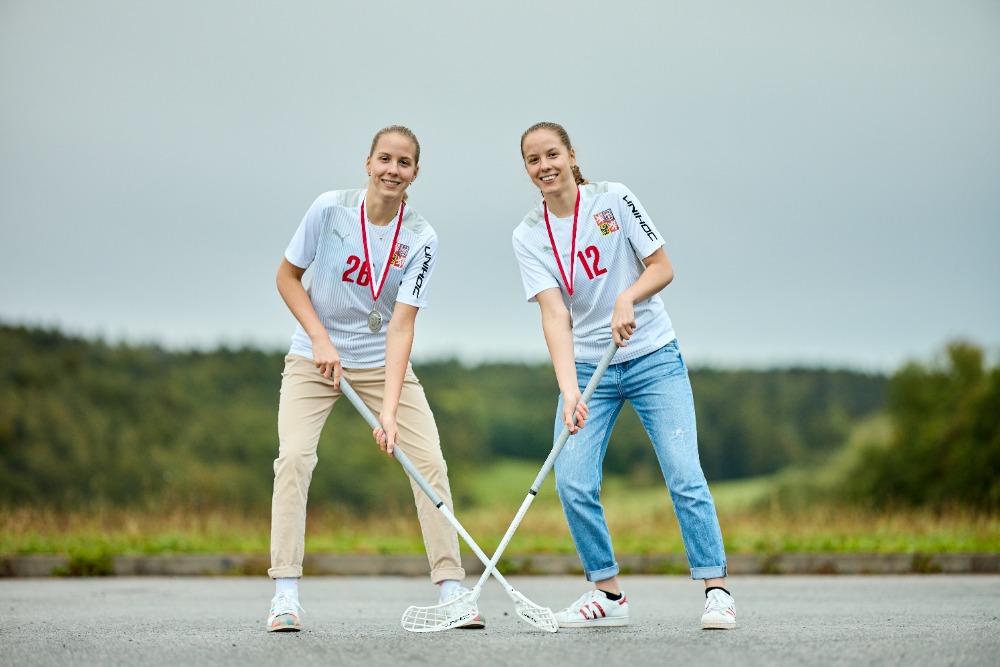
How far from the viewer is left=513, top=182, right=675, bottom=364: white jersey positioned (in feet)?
17.6

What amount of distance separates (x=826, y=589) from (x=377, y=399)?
159 inches

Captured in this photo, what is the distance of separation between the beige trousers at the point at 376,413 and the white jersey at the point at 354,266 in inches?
4.7

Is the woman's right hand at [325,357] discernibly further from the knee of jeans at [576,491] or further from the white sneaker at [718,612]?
the white sneaker at [718,612]

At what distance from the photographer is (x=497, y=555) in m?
5.26

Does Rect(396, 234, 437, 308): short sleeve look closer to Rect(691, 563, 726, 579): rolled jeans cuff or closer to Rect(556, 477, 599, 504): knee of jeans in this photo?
Rect(556, 477, 599, 504): knee of jeans

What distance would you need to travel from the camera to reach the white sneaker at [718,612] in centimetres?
495

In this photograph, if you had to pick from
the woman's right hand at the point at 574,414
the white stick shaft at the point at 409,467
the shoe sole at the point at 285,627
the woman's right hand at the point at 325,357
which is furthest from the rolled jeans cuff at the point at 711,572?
the woman's right hand at the point at 325,357

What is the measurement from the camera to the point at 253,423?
5481 centimetres

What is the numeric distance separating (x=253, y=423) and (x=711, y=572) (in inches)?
2017

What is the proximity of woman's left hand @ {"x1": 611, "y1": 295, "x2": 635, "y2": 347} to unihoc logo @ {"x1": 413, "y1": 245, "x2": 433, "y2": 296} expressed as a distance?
A: 96 cm

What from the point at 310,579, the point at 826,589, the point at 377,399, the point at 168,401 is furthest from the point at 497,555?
the point at 168,401

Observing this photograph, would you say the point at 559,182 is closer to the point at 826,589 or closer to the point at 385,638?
the point at 385,638

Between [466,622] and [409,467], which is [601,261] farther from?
[466,622]

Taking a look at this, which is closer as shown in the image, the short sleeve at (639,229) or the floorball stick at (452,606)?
the floorball stick at (452,606)
